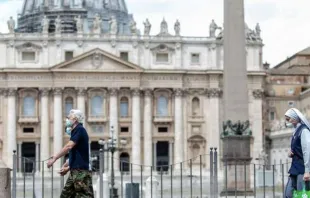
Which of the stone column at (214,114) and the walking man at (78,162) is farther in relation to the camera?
the stone column at (214,114)

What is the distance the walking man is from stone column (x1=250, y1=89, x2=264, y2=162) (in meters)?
67.2

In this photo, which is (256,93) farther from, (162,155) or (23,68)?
(23,68)

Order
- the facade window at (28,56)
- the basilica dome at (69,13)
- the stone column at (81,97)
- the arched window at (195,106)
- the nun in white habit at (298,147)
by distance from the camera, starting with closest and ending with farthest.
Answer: the nun in white habit at (298,147) < the stone column at (81,97) < the facade window at (28,56) < the arched window at (195,106) < the basilica dome at (69,13)

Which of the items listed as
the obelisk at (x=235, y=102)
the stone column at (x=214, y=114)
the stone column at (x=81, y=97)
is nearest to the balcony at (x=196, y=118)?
the stone column at (x=214, y=114)

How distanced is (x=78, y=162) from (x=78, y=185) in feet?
1.13

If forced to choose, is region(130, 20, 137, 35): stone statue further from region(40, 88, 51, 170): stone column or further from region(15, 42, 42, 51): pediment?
region(40, 88, 51, 170): stone column

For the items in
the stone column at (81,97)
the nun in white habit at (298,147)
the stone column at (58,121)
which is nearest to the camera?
the nun in white habit at (298,147)

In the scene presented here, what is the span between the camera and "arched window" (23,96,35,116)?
78700mm

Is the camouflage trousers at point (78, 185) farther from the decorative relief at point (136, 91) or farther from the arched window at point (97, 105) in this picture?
the arched window at point (97, 105)

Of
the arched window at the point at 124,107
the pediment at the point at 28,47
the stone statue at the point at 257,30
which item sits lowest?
the arched window at the point at 124,107

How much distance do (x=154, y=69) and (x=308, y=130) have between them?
65.9 meters

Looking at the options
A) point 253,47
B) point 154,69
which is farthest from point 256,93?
point 154,69

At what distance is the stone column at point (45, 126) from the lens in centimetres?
7790

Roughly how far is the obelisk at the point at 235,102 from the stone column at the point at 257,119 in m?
55.7
